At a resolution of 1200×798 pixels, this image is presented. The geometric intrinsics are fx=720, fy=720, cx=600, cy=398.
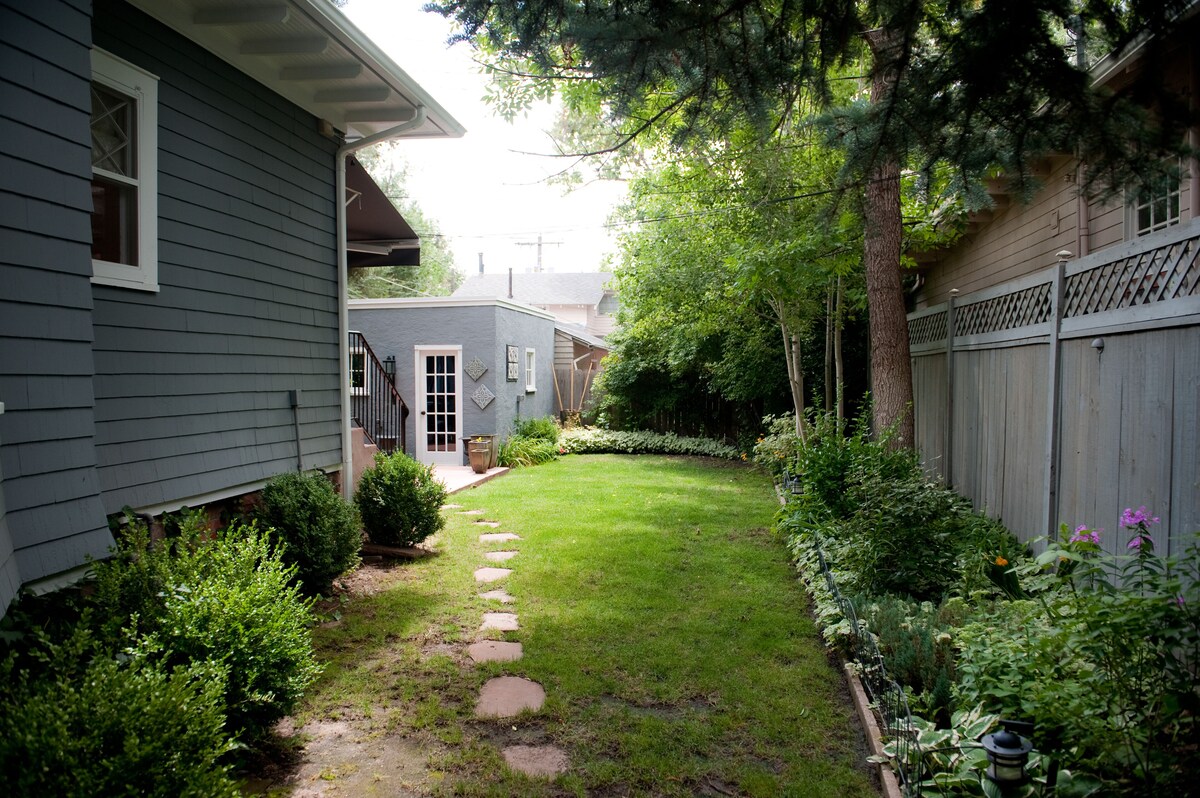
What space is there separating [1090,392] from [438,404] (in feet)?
35.9

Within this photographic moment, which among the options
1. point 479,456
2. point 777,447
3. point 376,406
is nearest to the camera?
point 376,406

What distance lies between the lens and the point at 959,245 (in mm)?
9531

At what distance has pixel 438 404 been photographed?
1330 cm

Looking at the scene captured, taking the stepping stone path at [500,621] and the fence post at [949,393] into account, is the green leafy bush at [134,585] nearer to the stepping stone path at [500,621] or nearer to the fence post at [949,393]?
the stepping stone path at [500,621]

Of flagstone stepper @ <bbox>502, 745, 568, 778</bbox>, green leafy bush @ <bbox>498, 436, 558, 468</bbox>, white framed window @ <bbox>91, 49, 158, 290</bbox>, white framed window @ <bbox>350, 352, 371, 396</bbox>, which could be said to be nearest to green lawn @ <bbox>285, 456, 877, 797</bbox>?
flagstone stepper @ <bbox>502, 745, 568, 778</bbox>

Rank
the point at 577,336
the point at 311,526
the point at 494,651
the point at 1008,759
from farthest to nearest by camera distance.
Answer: the point at 577,336 → the point at 311,526 → the point at 494,651 → the point at 1008,759

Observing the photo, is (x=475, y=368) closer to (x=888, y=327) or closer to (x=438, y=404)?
(x=438, y=404)

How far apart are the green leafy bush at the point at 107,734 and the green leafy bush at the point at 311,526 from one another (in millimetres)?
2496

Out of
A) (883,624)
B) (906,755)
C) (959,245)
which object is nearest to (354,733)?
(906,755)

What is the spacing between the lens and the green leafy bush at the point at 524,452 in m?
13.0

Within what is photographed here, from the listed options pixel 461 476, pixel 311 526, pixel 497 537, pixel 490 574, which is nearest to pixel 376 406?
pixel 461 476

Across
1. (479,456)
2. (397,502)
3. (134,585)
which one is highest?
(134,585)

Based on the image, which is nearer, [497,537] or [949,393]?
[949,393]

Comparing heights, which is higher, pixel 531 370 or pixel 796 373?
pixel 531 370
